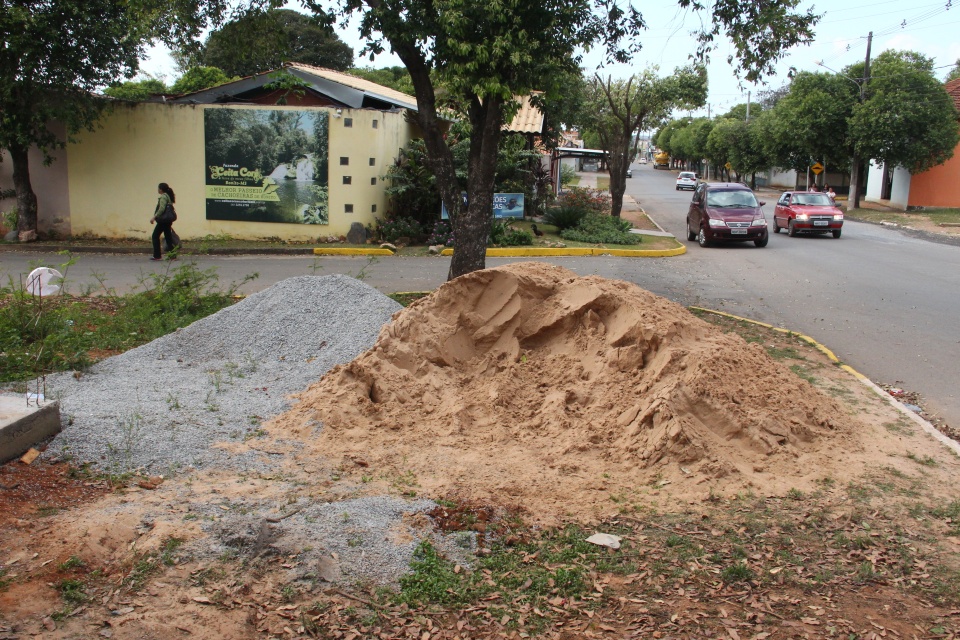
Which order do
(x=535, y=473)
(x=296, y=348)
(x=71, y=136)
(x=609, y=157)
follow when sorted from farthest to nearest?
(x=609, y=157)
(x=71, y=136)
(x=296, y=348)
(x=535, y=473)

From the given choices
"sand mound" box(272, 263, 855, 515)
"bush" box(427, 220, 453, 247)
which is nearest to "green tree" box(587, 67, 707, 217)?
"bush" box(427, 220, 453, 247)

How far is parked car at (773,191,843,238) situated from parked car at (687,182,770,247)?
9.18 ft

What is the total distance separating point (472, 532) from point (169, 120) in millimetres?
17282

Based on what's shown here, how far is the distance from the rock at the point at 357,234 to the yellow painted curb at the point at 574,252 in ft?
7.18

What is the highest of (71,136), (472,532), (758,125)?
(758,125)

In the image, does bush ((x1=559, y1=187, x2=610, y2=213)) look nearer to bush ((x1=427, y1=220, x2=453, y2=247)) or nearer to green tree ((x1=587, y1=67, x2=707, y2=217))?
green tree ((x1=587, y1=67, x2=707, y2=217))

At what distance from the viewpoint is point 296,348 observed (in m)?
8.08

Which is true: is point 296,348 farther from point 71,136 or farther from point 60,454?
point 71,136

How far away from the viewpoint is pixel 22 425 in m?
5.19

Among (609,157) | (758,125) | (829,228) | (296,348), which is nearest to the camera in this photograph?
(296,348)

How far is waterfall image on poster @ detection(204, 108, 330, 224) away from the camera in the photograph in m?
18.7

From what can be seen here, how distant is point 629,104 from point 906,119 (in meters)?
15.0

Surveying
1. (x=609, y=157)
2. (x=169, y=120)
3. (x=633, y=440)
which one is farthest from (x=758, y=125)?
(x=633, y=440)

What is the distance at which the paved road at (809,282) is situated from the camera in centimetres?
961
